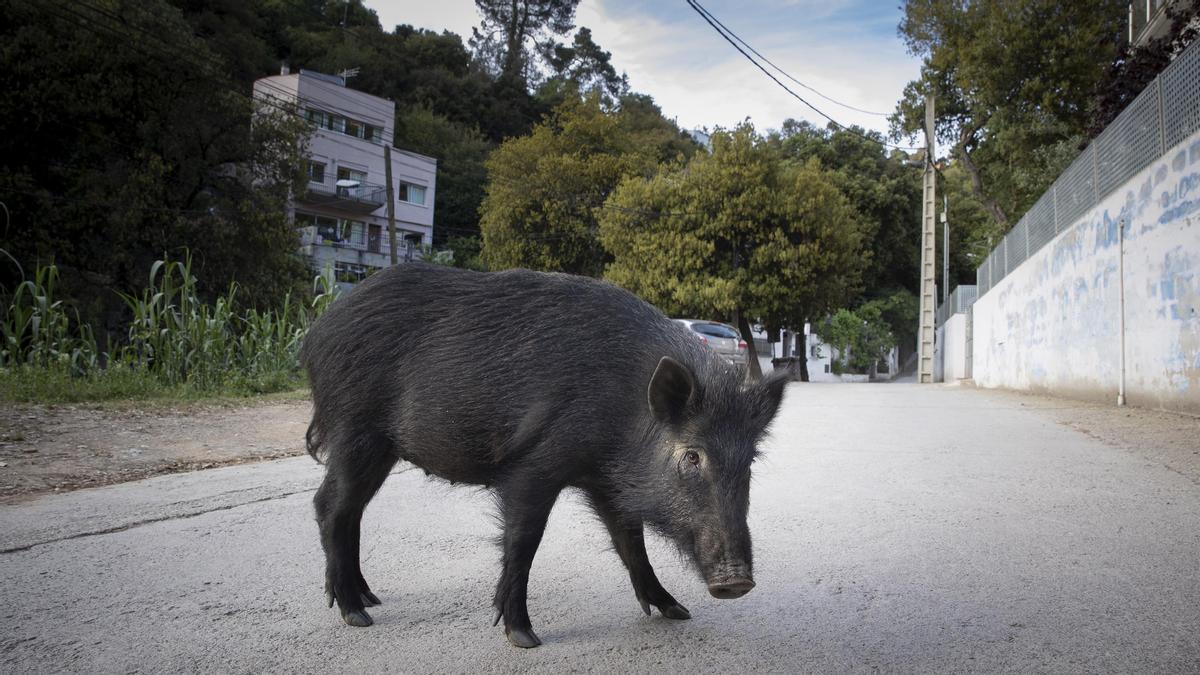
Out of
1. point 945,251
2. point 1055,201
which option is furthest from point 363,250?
point 1055,201

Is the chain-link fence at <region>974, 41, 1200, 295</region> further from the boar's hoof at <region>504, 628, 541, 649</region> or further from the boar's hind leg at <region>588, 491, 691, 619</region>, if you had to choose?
the boar's hoof at <region>504, 628, 541, 649</region>

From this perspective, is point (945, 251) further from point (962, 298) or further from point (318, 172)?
point (318, 172)

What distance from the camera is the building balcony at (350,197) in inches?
1367

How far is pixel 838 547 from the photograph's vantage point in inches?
146

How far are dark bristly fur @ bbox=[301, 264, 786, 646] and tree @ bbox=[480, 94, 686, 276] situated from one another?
92.0ft

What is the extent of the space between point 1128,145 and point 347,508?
36.8 feet

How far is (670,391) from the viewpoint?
245 centimetres

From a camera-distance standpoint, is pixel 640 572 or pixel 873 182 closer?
pixel 640 572

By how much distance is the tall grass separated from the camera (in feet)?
27.4

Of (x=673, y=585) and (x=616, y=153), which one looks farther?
(x=616, y=153)

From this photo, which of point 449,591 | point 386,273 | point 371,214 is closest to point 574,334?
point 386,273

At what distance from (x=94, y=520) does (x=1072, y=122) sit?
22778 mm

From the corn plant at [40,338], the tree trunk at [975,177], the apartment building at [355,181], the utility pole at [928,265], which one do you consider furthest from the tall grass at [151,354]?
the apartment building at [355,181]

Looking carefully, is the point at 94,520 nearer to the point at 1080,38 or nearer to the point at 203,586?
the point at 203,586
